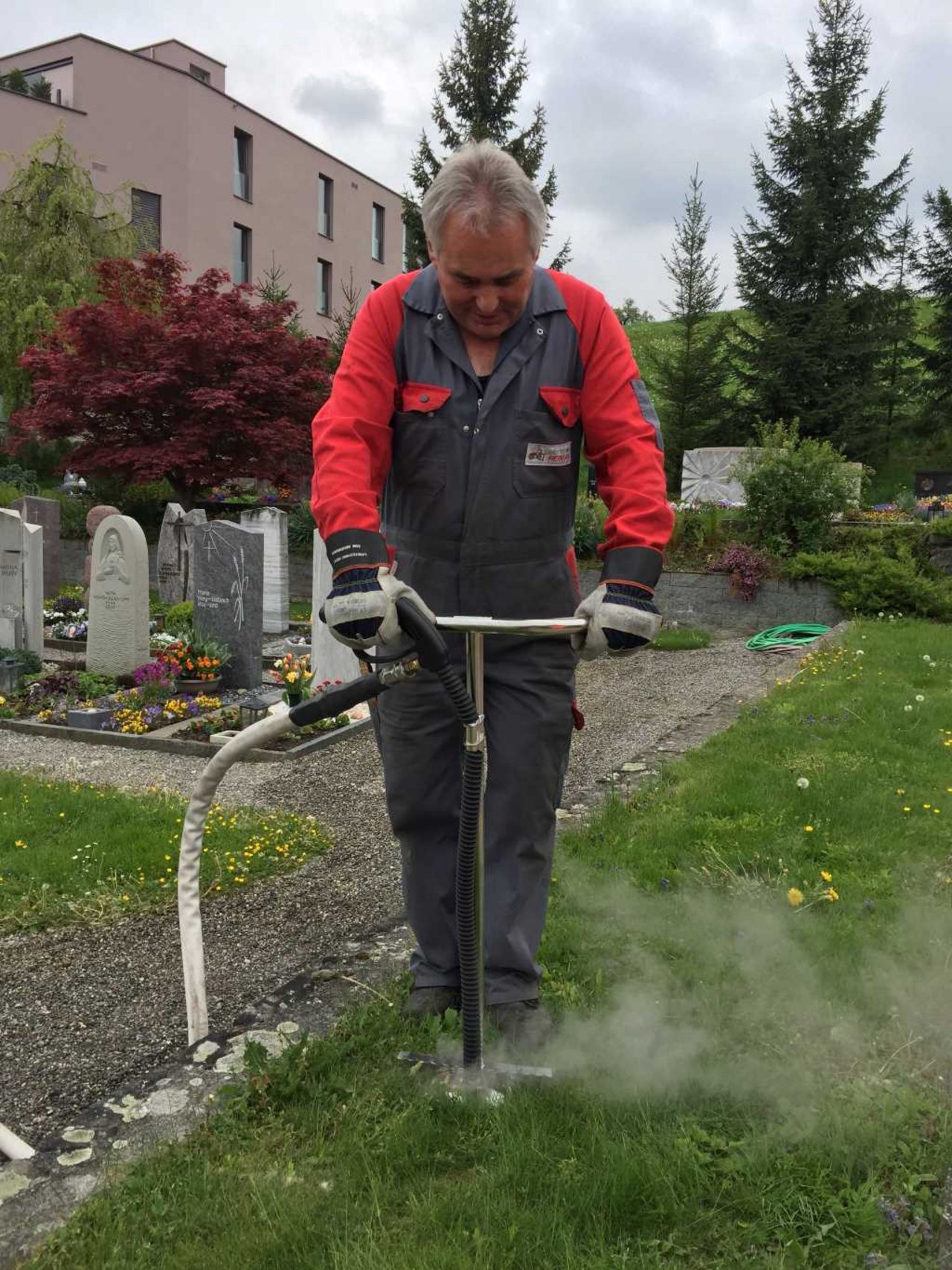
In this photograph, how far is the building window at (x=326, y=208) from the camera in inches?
1271

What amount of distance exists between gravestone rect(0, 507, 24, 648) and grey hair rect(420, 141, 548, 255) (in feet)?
27.1

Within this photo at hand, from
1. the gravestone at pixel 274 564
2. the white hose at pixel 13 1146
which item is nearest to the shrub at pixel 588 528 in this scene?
the gravestone at pixel 274 564

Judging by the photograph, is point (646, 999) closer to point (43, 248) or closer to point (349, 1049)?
point (349, 1049)

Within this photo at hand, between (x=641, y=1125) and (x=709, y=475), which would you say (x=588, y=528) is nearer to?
(x=709, y=475)

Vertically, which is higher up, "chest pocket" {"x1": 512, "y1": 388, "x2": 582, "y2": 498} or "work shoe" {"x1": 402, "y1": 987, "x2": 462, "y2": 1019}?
"chest pocket" {"x1": 512, "y1": 388, "x2": 582, "y2": 498}

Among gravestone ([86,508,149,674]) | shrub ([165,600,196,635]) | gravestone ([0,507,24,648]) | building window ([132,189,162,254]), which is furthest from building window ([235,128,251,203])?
gravestone ([86,508,149,674])

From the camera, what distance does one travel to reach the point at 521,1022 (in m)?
2.52

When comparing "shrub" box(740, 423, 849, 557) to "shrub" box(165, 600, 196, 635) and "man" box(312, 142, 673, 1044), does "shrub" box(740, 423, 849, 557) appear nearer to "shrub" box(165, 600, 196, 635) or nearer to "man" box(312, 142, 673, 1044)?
"shrub" box(165, 600, 196, 635)

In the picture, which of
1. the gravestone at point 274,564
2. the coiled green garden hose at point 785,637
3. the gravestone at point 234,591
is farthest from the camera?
the gravestone at point 274,564

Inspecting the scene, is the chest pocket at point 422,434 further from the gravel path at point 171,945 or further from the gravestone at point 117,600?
the gravestone at point 117,600

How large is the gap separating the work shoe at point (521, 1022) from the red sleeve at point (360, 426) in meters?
1.24

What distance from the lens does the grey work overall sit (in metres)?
2.39

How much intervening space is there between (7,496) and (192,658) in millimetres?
11121

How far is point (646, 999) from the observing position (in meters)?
2.71
